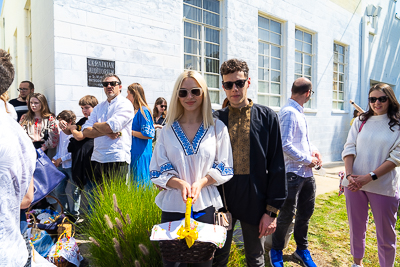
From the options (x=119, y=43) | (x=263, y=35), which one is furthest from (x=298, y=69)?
(x=119, y=43)

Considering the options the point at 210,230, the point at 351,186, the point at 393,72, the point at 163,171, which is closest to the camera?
the point at 210,230

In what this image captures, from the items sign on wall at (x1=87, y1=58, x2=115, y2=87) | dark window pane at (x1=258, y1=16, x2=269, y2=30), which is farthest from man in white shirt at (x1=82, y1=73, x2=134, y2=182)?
dark window pane at (x1=258, y1=16, x2=269, y2=30)

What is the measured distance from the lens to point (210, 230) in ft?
5.73

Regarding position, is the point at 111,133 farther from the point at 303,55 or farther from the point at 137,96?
the point at 303,55

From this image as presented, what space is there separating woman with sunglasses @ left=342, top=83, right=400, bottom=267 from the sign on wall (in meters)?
4.19

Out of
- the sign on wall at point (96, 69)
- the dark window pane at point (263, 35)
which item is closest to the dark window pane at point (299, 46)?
the dark window pane at point (263, 35)

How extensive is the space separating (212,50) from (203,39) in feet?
1.32

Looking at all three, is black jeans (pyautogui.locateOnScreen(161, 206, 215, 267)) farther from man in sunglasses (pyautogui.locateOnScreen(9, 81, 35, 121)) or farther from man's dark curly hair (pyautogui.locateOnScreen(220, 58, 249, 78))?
man in sunglasses (pyautogui.locateOnScreen(9, 81, 35, 121))

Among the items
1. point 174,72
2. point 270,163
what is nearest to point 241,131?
point 270,163

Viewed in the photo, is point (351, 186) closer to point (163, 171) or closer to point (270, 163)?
point (270, 163)

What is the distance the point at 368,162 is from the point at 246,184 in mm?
1498

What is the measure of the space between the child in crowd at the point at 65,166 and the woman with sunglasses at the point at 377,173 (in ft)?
12.3

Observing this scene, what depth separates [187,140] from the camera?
78.2 inches

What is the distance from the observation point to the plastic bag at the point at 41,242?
284 cm
